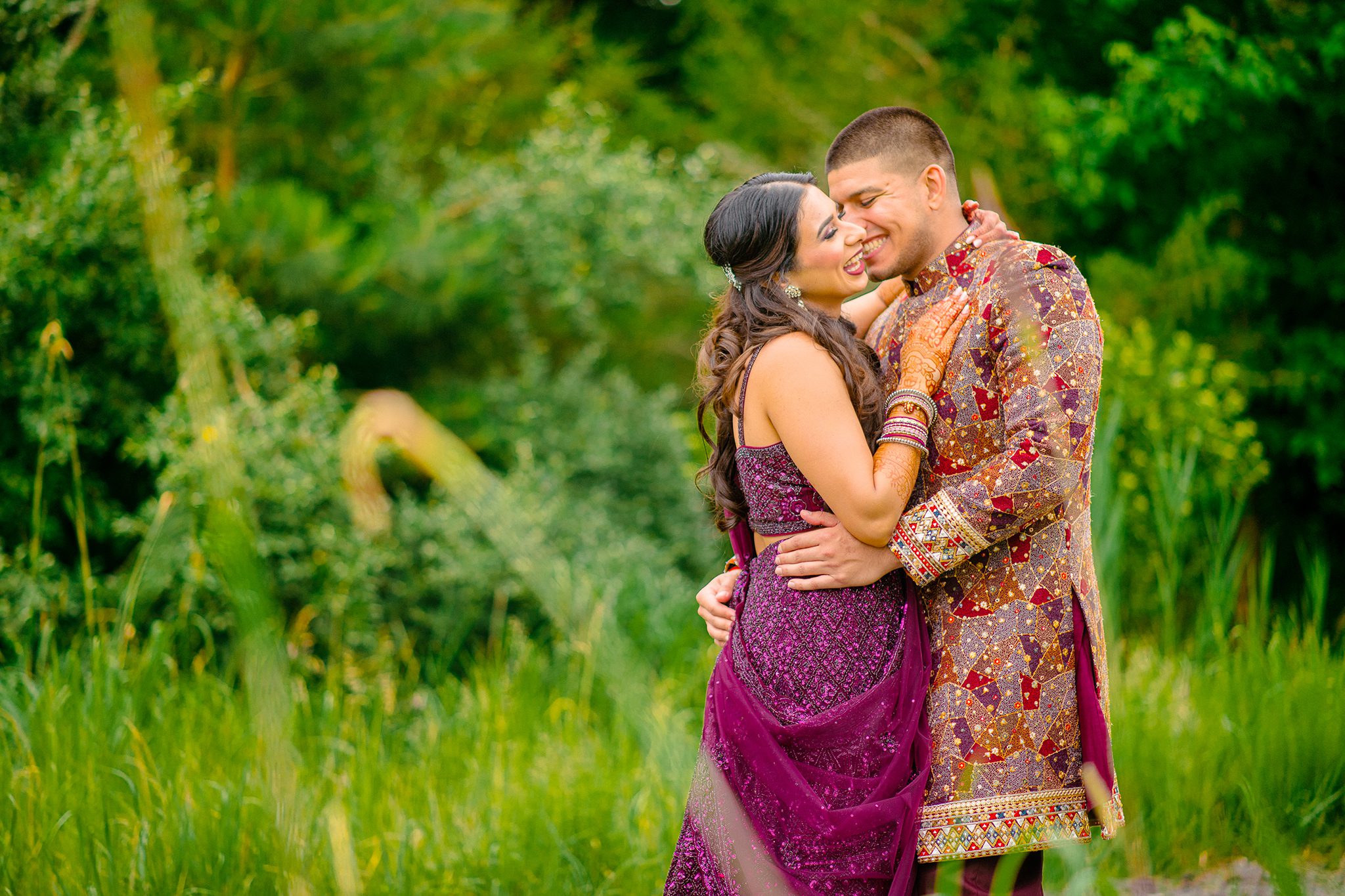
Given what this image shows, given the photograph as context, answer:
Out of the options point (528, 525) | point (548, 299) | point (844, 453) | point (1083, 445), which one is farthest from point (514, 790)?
point (548, 299)

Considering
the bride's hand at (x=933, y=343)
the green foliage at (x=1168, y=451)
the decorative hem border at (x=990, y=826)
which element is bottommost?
the green foliage at (x=1168, y=451)

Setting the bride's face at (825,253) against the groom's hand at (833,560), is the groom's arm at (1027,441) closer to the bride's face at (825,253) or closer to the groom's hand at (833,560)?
the groom's hand at (833,560)

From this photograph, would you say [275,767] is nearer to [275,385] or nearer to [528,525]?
[528,525]

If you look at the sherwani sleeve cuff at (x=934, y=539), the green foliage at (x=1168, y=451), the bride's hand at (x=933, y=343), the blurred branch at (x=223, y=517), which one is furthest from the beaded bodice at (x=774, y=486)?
the green foliage at (x=1168, y=451)

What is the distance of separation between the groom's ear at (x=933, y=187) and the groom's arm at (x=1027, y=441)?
1.12ft

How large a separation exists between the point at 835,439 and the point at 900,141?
0.81 m

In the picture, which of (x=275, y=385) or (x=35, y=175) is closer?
(x=35, y=175)

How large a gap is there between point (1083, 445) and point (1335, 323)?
5465mm

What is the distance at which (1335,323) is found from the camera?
21.5 feet

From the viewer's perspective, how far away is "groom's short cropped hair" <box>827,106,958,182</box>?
2.49 metres

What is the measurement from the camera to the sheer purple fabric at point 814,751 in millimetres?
2059

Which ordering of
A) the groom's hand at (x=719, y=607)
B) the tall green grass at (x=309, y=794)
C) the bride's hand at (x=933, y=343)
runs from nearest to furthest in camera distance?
the bride's hand at (x=933, y=343) → the groom's hand at (x=719, y=607) → the tall green grass at (x=309, y=794)

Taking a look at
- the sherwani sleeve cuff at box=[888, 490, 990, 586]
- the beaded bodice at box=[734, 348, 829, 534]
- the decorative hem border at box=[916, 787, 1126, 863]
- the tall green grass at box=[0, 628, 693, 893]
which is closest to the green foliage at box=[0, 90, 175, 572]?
the tall green grass at box=[0, 628, 693, 893]

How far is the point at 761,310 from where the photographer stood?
2260mm
